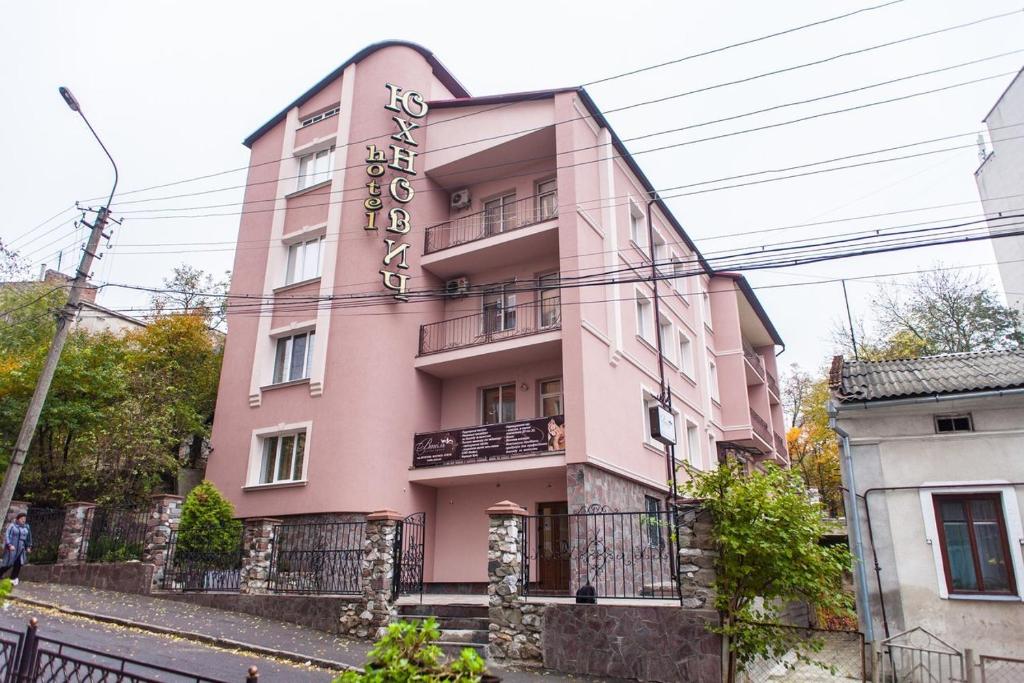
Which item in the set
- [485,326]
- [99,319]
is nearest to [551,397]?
[485,326]

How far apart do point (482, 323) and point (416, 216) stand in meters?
3.67

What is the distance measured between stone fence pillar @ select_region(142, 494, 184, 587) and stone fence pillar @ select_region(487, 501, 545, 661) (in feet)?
25.9

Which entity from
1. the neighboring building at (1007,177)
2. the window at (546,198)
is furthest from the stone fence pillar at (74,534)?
the neighboring building at (1007,177)

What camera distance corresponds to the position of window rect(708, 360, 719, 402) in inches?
1030

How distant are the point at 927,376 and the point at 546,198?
10.8 m

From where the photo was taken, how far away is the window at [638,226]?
2166 cm

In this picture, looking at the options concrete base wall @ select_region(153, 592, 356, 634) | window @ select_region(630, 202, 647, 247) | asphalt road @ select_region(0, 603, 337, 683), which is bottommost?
asphalt road @ select_region(0, 603, 337, 683)

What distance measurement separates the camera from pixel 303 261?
2045 centimetres

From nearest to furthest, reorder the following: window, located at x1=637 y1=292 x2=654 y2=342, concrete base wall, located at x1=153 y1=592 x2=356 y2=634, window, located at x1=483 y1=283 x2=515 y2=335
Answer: concrete base wall, located at x1=153 y1=592 x2=356 y2=634
window, located at x1=483 y1=283 x2=515 y2=335
window, located at x1=637 y1=292 x2=654 y2=342

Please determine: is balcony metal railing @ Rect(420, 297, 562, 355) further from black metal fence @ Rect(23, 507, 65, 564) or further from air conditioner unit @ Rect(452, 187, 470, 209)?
black metal fence @ Rect(23, 507, 65, 564)

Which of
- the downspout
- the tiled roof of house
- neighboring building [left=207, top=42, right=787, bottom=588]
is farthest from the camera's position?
neighboring building [left=207, top=42, right=787, bottom=588]

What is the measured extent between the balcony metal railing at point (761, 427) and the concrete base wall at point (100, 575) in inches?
826

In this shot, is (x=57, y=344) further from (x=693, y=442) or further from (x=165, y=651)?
(x=693, y=442)

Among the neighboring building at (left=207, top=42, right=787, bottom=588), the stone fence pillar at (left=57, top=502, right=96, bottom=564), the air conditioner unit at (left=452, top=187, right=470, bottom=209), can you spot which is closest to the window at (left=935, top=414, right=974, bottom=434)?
the neighboring building at (left=207, top=42, right=787, bottom=588)
